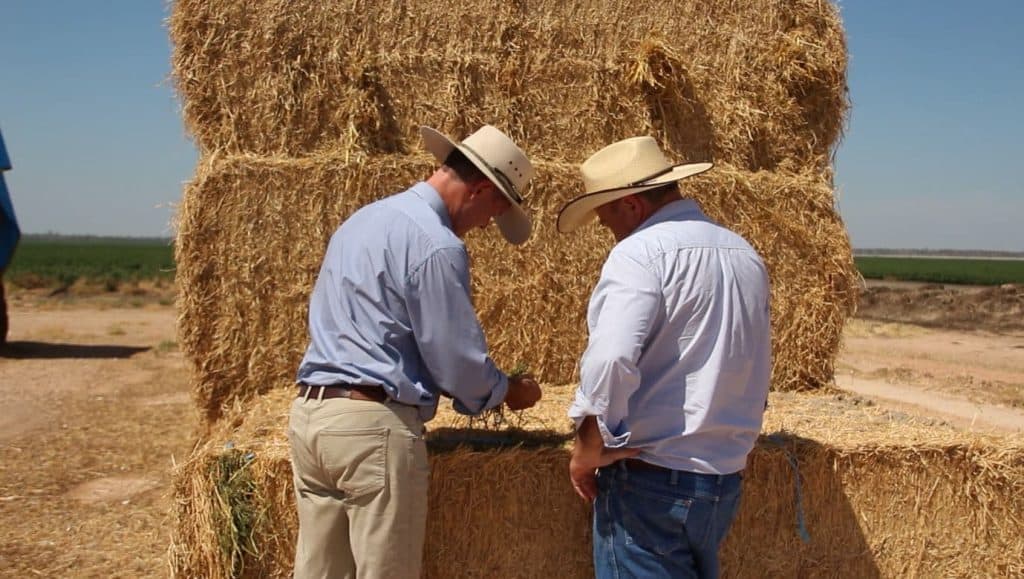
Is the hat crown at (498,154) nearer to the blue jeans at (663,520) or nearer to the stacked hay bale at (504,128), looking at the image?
the blue jeans at (663,520)

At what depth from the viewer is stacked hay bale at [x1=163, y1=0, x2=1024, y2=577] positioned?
3.28 m

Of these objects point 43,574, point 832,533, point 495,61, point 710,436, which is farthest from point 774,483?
point 43,574

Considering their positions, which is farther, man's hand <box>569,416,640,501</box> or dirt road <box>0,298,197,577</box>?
dirt road <box>0,298,197,577</box>

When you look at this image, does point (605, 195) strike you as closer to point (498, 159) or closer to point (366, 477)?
point (498, 159)

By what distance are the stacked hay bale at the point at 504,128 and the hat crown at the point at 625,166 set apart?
1.79 meters

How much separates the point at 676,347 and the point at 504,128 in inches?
95.2

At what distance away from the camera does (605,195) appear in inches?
104

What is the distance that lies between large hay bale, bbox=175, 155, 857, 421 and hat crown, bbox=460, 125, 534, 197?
1.73 meters

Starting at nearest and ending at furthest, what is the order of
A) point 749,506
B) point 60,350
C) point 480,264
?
point 749,506, point 480,264, point 60,350

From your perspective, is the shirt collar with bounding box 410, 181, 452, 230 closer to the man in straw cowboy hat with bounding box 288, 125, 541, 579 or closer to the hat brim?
the man in straw cowboy hat with bounding box 288, 125, 541, 579

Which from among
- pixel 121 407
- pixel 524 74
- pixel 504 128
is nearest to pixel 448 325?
pixel 504 128

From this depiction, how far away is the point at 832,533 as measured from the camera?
3.54m

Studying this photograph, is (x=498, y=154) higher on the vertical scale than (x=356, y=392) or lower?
higher

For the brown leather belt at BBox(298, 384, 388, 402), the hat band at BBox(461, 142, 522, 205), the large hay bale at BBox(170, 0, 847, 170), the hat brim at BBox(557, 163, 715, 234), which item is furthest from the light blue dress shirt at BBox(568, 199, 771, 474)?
the large hay bale at BBox(170, 0, 847, 170)
